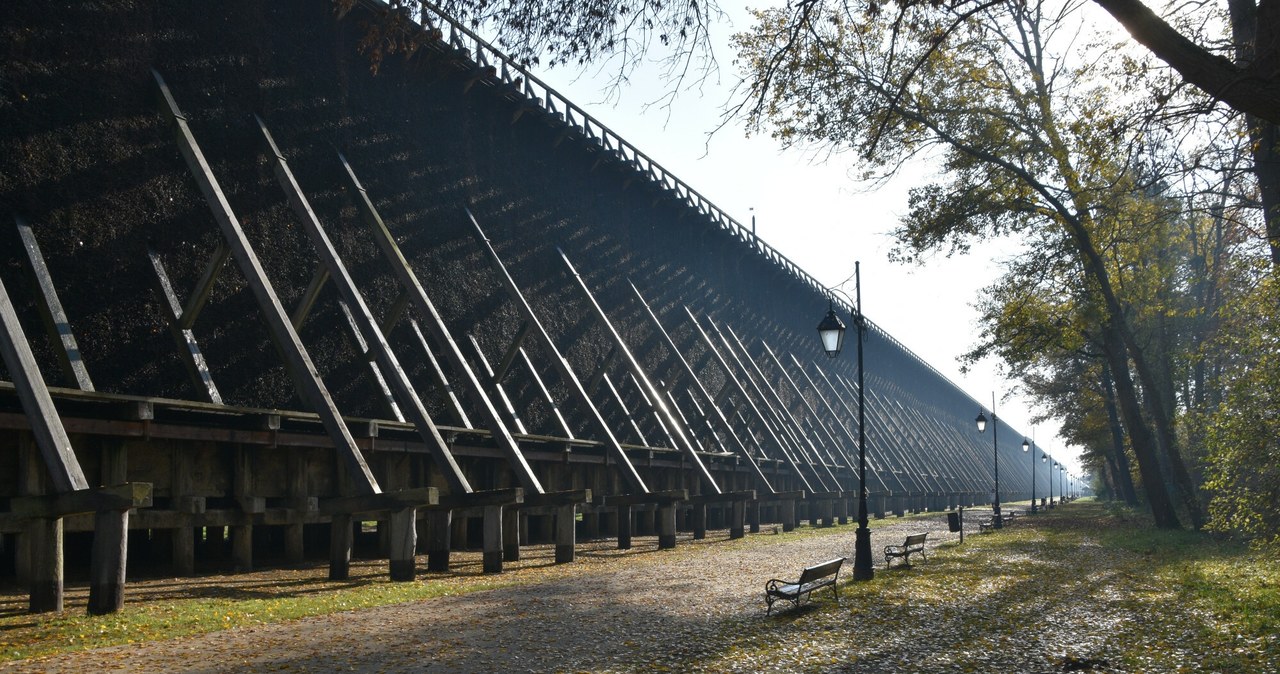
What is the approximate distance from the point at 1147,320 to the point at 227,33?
116ft

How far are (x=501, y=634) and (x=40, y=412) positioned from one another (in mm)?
6326

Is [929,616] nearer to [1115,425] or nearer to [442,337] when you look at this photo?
[442,337]

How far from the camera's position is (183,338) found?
60.0 ft

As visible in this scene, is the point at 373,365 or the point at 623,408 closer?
the point at 373,365

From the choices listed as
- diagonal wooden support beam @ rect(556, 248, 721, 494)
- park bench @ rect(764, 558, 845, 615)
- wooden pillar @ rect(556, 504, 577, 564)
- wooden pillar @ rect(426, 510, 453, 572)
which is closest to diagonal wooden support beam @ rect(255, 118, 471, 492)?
wooden pillar @ rect(426, 510, 453, 572)

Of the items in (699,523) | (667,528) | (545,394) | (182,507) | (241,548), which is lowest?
(699,523)

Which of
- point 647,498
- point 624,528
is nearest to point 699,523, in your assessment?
point 624,528

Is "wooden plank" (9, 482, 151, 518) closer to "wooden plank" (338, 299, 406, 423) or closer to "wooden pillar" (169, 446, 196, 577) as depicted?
"wooden pillar" (169, 446, 196, 577)

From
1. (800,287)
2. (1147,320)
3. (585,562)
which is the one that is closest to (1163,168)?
(585,562)

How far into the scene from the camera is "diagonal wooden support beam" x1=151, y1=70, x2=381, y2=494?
16234mm

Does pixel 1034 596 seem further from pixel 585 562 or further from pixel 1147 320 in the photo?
pixel 1147 320

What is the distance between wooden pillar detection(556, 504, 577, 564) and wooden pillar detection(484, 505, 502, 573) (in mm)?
2891

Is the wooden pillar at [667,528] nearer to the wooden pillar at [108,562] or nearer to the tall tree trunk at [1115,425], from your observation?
the wooden pillar at [108,562]

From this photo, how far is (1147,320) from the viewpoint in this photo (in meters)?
40.0
